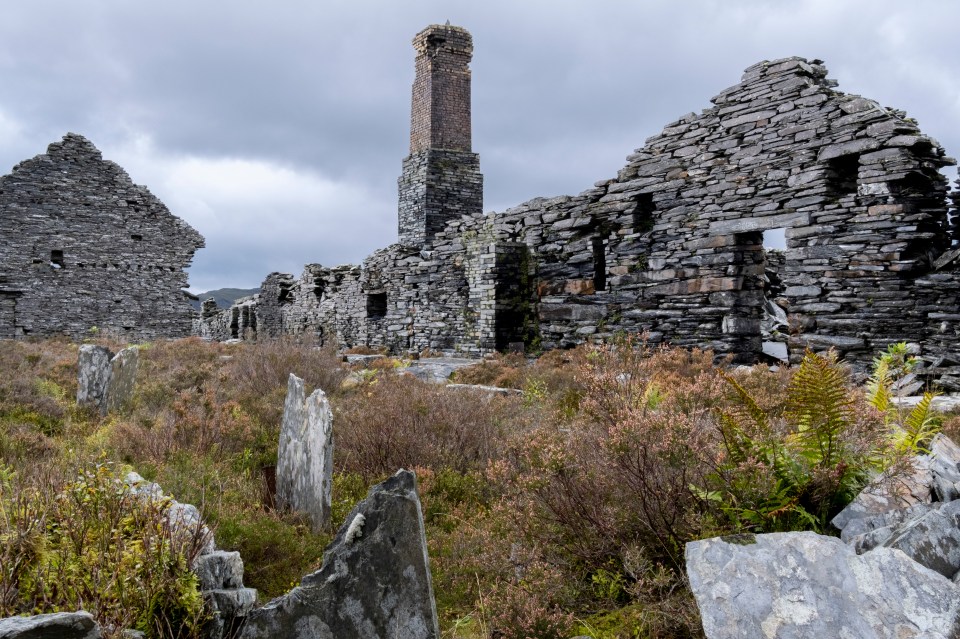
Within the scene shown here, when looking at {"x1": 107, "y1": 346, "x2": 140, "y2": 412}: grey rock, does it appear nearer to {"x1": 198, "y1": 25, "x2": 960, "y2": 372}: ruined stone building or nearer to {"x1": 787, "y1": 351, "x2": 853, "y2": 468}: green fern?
{"x1": 198, "y1": 25, "x2": 960, "y2": 372}: ruined stone building

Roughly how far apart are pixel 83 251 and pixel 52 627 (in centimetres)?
2139

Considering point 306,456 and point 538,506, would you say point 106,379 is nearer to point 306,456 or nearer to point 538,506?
point 306,456

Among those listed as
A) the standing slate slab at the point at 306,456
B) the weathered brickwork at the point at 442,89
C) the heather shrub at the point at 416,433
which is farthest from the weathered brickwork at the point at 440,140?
the standing slate slab at the point at 306,456

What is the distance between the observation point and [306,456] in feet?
16.5

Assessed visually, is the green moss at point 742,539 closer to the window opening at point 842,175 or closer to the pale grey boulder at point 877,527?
the pale grey boulder at point 877,527

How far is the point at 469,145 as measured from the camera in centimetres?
2398

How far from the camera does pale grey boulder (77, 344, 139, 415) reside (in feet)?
27.2

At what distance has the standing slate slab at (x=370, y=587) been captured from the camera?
9.03ft

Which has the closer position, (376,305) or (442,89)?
(376,305)

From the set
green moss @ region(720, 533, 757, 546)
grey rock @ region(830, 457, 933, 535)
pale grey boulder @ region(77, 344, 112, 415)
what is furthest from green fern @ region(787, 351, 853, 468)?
pale grey boulder @ region(77, 344, 112, 415)

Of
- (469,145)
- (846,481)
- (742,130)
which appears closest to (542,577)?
(846,481)

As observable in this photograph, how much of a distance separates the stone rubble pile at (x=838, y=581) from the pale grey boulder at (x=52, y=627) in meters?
2.33

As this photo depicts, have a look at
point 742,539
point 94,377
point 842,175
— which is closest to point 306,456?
point 742,539

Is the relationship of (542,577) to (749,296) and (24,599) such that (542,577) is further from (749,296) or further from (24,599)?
(749,296)
